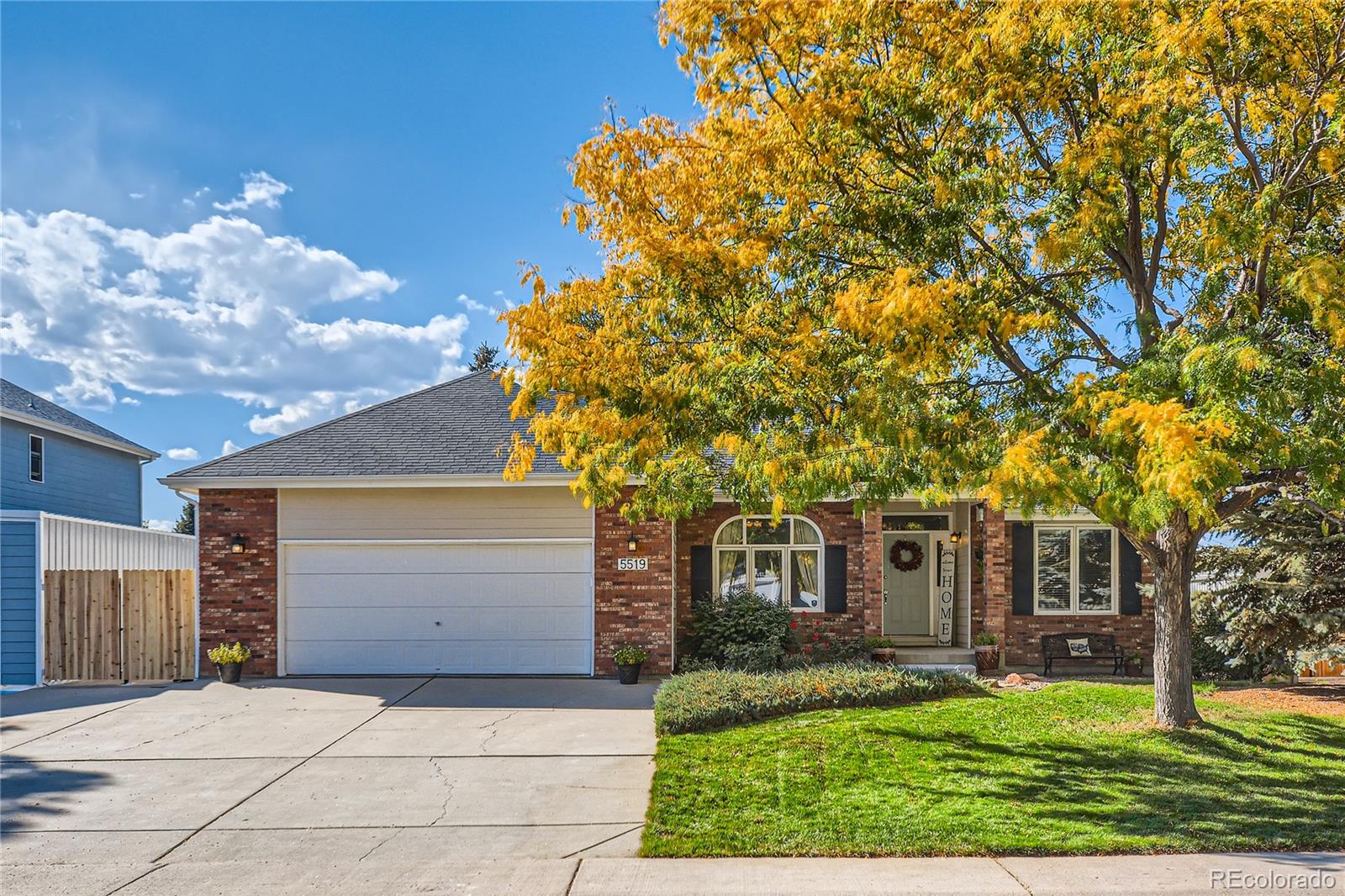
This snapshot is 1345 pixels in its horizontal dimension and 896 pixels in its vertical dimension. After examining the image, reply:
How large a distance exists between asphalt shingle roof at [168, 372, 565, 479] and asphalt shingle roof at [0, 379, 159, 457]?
27.5ft

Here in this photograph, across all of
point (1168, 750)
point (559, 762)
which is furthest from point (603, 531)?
point (1168, 750)

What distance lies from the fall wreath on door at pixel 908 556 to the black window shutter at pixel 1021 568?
5.50 feet

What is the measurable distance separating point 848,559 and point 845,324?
8.30 metres

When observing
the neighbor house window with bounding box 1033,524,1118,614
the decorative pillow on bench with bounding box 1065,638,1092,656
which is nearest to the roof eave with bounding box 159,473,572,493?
the neighbor house window with bounding box 1033,524,1118,614

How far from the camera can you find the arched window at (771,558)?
563 inches

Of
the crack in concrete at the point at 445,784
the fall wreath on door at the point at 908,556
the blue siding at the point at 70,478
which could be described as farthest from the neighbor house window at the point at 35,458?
the fall wreath on door at the point at 908,556

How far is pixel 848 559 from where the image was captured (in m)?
14.1

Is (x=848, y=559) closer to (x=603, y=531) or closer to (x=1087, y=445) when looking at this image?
(x=603, y=531)

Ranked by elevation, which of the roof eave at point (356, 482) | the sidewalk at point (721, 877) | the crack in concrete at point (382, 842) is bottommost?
the crack in concrete at point (382, 842)

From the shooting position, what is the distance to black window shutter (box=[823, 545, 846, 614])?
14.1 meters

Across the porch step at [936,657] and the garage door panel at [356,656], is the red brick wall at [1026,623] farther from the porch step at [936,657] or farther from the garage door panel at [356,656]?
the garage door panel at [356,656]

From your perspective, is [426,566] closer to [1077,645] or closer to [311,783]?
[311,783]

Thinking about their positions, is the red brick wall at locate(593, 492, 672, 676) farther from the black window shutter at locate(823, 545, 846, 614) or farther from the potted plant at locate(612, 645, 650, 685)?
the black window shutter at locate(823, 545, 846, 614)

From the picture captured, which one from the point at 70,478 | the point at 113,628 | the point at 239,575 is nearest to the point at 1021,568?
the point at 239,575
